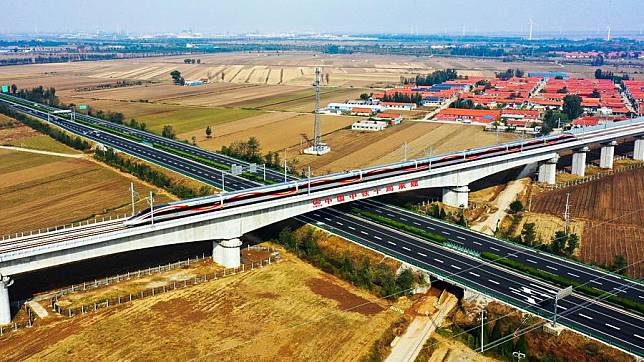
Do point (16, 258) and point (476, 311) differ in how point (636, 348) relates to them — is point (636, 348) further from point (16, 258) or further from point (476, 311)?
point (16, 258)

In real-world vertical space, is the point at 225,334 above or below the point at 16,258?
below

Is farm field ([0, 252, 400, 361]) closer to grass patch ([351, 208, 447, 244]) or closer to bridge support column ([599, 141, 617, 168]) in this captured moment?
grass patch ([351, 208, 447, 244])

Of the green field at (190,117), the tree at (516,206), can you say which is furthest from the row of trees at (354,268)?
the green field at (190,117)

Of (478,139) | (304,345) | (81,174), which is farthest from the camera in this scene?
(478,139)

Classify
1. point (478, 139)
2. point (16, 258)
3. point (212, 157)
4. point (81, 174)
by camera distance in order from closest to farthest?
point (16, 258)
point (81, 174)
point (212, 157)
point (478, 139)

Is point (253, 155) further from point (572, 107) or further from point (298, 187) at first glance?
point (572, 107)

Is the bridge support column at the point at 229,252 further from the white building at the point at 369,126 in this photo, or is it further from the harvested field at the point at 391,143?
the white building at the point at 369,126

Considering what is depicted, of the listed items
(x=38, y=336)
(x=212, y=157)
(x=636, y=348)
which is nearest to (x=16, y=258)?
(x=38, y=336)
